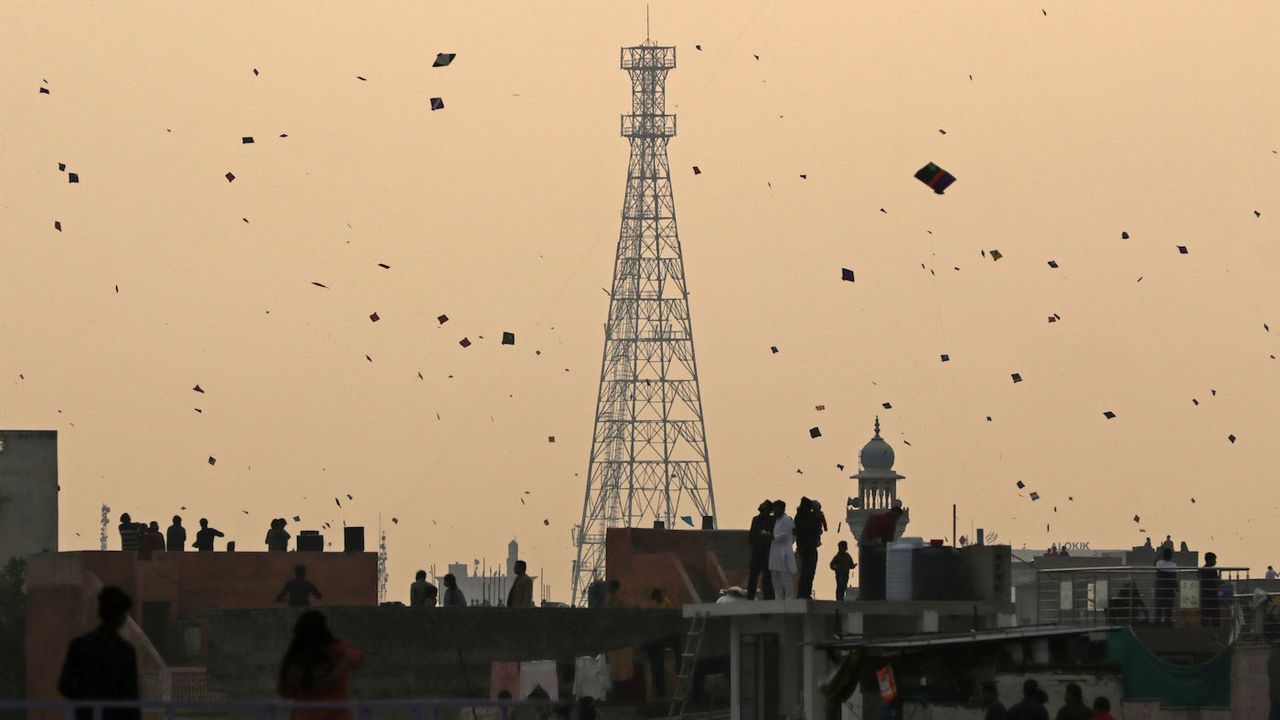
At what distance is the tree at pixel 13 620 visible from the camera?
207 feet

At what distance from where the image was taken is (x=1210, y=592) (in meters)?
37.9

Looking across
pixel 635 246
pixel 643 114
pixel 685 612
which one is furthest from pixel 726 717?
pixel 643 114

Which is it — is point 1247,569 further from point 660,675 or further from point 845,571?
point 660,675

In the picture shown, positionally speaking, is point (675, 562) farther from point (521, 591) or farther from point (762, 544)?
point (762, 544)

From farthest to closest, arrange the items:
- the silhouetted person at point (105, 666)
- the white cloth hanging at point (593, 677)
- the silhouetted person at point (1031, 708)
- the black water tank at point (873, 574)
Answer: the white cloth hanging at point (593, 677) < the black water tank at point (873, 574) < the silhouetted person at point (1031, 708) < the silhouetted person at point (105, 666)

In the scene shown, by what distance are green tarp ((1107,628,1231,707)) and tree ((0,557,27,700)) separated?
34906 millimetres

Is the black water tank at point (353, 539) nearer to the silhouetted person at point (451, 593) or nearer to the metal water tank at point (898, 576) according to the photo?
the silhouetted person at point (451, 593)

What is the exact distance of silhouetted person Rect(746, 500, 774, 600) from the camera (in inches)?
1329

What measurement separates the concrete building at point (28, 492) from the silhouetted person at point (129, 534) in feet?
44.1

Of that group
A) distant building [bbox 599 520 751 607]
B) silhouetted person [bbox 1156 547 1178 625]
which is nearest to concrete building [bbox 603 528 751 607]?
distant building [bbox 599 520 751 607]

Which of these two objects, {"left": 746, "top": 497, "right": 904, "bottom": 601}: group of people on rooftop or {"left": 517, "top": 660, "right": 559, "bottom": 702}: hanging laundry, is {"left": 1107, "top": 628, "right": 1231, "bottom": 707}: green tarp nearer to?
{"left": 746, "top": 497, "right": 904, "bottom": 601}: group of people on rooftop

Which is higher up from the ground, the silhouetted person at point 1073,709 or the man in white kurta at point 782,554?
the man in white kurta at point 782,554

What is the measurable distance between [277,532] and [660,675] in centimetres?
948

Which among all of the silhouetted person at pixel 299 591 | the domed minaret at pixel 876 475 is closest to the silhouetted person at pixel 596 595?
the silhouetted person at pixel 299 591
